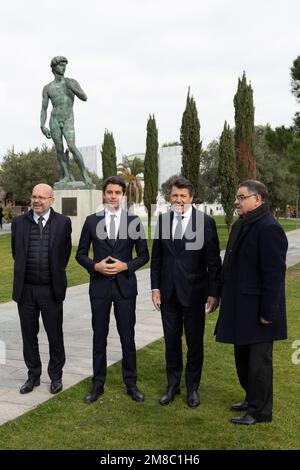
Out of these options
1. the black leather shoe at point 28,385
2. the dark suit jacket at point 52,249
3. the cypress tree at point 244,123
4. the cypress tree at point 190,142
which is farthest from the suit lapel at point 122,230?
the cypress tree at point 190,142

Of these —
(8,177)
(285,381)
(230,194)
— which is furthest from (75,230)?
(8,177)

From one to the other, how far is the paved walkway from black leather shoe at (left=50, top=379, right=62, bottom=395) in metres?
0.05

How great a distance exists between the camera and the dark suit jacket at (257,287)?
344 cm

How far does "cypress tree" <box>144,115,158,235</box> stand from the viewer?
31953 millimetres

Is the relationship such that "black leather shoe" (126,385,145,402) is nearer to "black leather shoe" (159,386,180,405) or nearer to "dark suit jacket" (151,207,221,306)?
"black leather shoe" (159,386,180,405)

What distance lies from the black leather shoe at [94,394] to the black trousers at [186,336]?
0.59m

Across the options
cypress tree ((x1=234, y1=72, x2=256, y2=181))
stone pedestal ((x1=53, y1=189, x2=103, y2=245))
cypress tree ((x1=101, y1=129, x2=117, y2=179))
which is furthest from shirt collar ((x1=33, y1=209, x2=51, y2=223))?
cypress tree ((x1=101, y1=129, x2=117, y2=179))

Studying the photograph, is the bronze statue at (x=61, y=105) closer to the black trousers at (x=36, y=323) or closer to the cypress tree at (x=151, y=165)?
the black trousers at (x=36, y=323)

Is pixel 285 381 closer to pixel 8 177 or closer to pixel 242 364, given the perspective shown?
pixel 242 364

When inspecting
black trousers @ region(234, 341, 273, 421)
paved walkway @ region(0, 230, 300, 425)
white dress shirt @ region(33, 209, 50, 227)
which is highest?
white dress shirt @ region(33, 209, 50, 227)

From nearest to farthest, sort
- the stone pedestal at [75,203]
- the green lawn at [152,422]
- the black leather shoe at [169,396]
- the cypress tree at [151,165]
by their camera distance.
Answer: the green lawn at [152,422] → the black leather shoe at [169,396] → the stone pedestal at [75,203] → the cypress tree at [151,165]

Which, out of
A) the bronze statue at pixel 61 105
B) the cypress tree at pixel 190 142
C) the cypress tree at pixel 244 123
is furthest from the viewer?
the cypress tree at pixel 190 142

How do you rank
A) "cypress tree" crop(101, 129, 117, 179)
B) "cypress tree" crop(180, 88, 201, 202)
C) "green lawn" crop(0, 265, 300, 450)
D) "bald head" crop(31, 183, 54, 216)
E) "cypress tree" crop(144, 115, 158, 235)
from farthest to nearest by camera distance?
"cypress tree" crop(101, 129, 117, 179)
"cypress tree" crop(144, 115, 158, 235)
"cypress tree" crop(180, 88, 201, 202)
"bald head" crop(31, 183, 54, 216)
"green lawn" crop(0, 265, 300, 450)

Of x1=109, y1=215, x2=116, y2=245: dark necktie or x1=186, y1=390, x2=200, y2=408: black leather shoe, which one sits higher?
x1=109, y1=215, x2=116, y2=245: dark necktie
